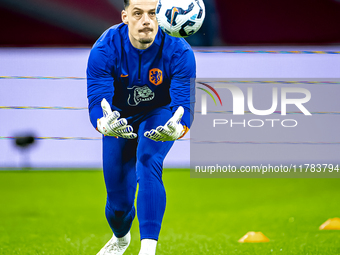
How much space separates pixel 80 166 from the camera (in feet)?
15.6

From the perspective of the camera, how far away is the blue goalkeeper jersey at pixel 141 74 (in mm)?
2352

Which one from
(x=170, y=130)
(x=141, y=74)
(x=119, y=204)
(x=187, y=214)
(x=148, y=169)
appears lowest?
(x=187, y=214)

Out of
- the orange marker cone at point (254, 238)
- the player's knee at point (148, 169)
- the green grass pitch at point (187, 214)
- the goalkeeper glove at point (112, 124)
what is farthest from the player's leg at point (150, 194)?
the orange marker cone at point (254, 238)

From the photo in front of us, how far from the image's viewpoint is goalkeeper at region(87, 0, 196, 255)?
233 cm

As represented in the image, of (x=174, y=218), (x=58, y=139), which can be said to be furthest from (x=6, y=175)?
(x=174, y=218)

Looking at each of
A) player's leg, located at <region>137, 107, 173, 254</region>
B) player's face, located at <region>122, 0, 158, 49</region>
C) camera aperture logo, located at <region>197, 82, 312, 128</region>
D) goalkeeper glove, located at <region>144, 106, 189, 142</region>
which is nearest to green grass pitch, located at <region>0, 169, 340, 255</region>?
camera aperture logo, located at <region>197, 82, 312, 128</region>

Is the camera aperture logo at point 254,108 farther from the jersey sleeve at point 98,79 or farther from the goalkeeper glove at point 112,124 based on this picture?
the goalkeeper glove at point 112,124

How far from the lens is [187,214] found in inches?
162

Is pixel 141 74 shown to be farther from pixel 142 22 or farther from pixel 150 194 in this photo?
pixel 150 194

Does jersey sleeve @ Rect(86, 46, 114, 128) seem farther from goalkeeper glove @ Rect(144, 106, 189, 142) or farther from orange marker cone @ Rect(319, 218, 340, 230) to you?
orange marker cone @ Rect(319, 218, 340, 230)

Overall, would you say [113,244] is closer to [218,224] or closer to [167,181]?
[218,224]

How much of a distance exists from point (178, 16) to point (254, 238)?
1.72 m

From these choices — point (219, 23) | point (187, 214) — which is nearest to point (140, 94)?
point (187, 214)

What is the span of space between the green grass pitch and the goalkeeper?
0.84 m
